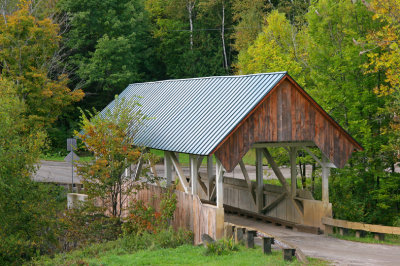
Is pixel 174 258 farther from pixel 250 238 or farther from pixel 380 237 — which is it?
pixel 380 237

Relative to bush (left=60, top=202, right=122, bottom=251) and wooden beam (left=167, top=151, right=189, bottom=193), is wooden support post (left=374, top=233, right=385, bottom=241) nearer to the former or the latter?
wooden beam (left=167, top=151, right=189, bottom=193)

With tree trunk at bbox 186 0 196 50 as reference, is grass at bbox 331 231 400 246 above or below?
below

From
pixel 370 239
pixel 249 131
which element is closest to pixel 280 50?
pixel 249 131

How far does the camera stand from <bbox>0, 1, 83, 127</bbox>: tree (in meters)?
34.8

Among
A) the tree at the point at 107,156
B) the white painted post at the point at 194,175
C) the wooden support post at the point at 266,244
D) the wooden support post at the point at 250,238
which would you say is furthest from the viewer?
the tree at the point at 107,156

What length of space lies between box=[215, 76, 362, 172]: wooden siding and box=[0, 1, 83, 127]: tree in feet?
60.0

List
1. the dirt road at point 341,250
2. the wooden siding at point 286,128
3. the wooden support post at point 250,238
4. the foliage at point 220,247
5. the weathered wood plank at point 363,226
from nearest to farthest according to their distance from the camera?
the dirt road at point 341,250 < the foliage at point 220,247 < the wooden support post at point 250,238 < the weathered wood plank at point 363,226 < the wooden siding at point 286,128

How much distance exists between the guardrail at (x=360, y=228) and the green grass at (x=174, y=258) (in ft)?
11.3

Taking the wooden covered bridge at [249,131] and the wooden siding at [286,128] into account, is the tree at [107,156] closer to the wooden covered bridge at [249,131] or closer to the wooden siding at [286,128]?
the wooden covered bridge at [249,131]

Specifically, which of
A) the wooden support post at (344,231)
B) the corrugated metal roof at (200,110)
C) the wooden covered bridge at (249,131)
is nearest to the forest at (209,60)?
the wooden covered bridge at (249,131)

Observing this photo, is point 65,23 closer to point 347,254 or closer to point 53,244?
point 53,244

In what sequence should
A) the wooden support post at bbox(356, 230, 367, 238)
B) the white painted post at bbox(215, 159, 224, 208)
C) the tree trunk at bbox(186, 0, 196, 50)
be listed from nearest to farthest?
1. the white painted post at bbox(215, 159, 224, 208)
2. the wooden support post at bbox(356, 230, 367, 238)
3. the tree trunk at bbox(186, 0, 196, 50)

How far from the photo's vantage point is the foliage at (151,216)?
20016 mm

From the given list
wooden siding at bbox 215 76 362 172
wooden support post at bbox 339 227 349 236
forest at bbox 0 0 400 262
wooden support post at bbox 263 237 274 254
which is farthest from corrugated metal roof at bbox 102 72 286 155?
wooden support post at bbox 339 227 349 236
